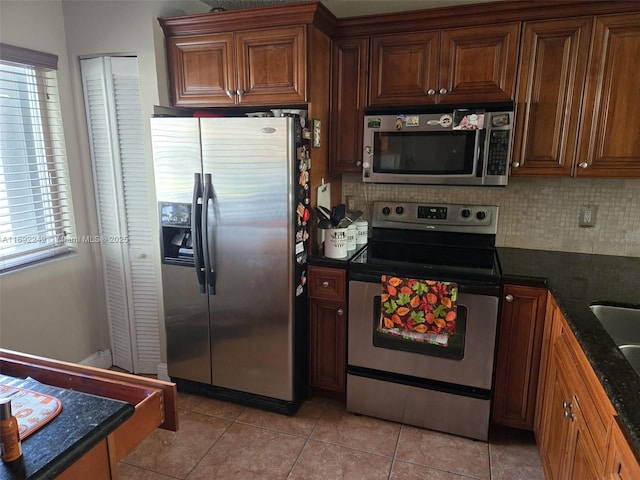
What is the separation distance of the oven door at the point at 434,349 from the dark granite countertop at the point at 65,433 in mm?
1461

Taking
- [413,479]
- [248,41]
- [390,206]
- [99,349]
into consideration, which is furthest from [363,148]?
[99,349]

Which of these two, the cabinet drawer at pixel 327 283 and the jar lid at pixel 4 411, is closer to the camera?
the jar lid at pixel 4 411

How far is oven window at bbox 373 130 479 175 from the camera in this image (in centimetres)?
230

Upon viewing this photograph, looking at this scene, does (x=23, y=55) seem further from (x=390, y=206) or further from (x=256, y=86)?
(x=390, y=206)

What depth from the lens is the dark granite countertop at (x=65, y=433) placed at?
0.83 meters

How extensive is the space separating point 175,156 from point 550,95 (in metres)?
1.96

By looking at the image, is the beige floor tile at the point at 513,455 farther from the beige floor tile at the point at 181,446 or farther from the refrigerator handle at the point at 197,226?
the refrigerator handle at the point at 197,226

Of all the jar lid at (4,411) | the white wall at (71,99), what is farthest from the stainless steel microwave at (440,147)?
the jar lid at (4,411)

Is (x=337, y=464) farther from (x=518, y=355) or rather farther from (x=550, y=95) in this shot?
(x=550, y=95)

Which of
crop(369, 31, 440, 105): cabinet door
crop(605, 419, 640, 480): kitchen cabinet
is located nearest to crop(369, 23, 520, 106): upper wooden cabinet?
crop(369, 31, 440, 105): cabinet door

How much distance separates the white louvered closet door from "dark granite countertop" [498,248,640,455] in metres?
2.11

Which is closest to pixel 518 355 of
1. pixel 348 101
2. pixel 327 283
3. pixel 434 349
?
pixel 434 349

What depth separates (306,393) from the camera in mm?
2662

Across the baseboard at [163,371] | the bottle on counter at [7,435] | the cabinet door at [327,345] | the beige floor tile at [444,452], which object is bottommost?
the beige floor tile at [444,452]
